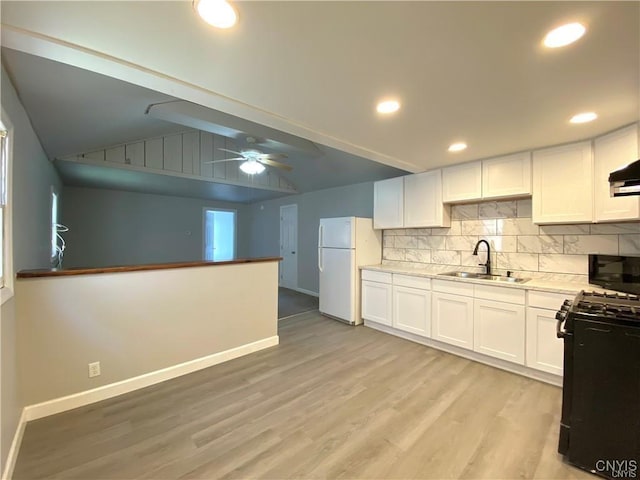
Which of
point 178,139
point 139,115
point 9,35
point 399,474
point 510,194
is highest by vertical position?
point 178,139

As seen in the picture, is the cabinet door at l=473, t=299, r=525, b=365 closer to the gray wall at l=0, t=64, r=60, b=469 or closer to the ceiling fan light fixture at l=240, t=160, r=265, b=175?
the ceiling fan light fixture at l=240, t=160, r=265, b=175

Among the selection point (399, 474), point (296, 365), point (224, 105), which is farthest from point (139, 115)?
point (399, 474)

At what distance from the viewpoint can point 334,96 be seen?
6.16ft

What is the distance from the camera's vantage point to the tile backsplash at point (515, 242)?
268cm

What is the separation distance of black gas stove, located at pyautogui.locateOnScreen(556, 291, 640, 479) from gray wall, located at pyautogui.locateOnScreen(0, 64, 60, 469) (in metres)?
3.21

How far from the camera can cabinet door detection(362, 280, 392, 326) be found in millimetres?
3879

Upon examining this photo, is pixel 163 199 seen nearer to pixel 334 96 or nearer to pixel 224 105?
pixel 224 105

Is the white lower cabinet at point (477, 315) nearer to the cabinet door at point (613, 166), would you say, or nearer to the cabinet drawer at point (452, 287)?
the cabinet drawer at point (452, 287)

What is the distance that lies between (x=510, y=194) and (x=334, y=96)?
90.8 inches

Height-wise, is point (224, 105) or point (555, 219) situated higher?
point (224, 105)

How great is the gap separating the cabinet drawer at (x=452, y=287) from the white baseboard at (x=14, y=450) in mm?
3648

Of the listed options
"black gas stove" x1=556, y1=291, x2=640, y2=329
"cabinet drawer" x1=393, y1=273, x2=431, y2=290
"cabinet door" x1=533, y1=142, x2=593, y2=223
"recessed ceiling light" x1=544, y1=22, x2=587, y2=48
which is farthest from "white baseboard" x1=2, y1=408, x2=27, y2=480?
"cabinet door" x1=533, y1=142, x2=593, y2=223

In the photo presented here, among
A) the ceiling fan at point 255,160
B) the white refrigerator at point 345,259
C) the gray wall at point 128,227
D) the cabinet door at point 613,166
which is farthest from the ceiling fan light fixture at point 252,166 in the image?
the gray wall at point 128,227

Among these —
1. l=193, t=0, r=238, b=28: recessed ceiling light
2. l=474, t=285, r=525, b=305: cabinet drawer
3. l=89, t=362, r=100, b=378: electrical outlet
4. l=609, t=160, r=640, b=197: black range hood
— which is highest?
l=193, t=0, r=238, b=28: recessed ceiling light
